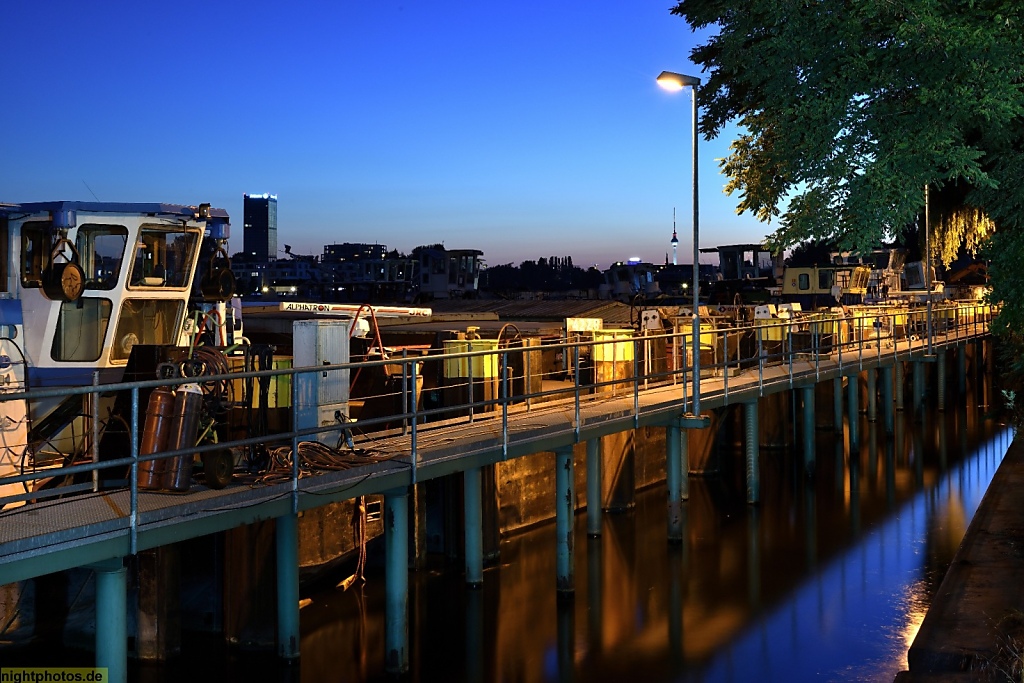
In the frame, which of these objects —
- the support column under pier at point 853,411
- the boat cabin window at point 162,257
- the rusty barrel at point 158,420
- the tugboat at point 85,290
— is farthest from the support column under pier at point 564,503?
the support column under pier at point 853,411

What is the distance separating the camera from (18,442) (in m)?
12.0

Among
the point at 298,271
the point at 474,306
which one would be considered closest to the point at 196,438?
the point at 474,306

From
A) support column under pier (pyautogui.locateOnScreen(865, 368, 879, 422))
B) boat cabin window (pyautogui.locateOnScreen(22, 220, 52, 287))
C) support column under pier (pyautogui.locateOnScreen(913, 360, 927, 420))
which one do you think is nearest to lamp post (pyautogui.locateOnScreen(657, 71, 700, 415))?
boat cabin window (pyautogui.locateOnScreen(22, 220, 52, 287))

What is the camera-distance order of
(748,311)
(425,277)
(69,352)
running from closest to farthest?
(69,352) < (748,311) < (425,277)

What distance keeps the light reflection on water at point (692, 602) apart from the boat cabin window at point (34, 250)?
221 inches

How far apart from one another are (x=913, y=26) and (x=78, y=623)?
12.2 meters

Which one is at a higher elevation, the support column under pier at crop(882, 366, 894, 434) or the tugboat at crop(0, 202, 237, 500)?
the tugboat at crop(0, 202, 237, 500)

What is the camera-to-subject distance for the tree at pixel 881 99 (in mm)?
Result: 12906

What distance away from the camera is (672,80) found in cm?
1634

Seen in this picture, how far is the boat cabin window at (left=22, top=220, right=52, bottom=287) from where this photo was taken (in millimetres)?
13508

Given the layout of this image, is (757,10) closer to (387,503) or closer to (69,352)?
(387,503)

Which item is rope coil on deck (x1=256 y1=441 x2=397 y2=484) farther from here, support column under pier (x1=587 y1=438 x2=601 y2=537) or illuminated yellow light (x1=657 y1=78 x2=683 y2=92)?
illuminated yellow light (x1=657 y1=78 x2=683 y2=92)

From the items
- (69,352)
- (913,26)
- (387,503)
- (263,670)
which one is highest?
(913,26)

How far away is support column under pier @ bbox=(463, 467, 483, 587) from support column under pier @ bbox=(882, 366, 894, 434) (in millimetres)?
18990
